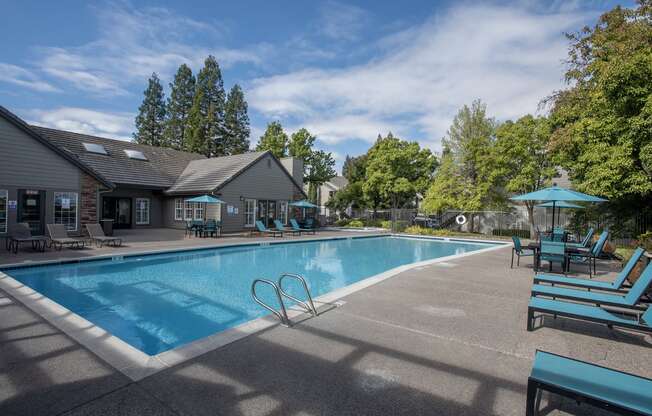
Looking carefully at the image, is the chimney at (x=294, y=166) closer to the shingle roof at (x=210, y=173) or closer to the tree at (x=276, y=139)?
the shingle roof at (x=210, y=173)

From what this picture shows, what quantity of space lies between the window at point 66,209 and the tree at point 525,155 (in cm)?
2325

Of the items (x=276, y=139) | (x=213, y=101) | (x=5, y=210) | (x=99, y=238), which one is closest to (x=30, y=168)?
(x=5, y=210)

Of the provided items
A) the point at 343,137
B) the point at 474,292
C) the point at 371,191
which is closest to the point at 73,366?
the point at 474,292

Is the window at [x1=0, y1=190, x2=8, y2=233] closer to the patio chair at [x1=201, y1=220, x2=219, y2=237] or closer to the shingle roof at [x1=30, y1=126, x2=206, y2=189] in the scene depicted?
the shingle roof at [x1=30, y1=126, x2=206, y2=189]

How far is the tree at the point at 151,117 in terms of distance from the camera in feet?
151

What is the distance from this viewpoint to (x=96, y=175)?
15781 millimetres

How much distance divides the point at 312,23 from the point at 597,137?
480 inches

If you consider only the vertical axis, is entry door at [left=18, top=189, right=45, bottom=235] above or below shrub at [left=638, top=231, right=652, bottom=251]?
above

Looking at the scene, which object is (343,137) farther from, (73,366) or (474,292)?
(73,366)

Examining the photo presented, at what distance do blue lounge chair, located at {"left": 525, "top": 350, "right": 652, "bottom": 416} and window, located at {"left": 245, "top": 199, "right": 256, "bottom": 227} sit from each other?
20689 mm

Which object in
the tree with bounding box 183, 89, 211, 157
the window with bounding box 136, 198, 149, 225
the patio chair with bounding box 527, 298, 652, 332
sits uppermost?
the tree with bounding box 183, 89, 211, 157

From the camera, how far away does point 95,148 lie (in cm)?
2052

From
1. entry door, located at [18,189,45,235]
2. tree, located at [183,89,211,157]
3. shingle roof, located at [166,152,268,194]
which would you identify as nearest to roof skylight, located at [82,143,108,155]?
shingle roof, located at [166,152,268,194]

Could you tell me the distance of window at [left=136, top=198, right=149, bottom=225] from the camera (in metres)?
21.4
